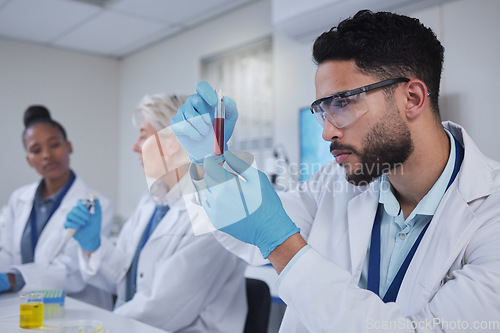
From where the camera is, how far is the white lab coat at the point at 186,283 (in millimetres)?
1615

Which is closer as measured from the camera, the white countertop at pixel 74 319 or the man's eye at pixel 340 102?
the man's eye at pixel 340 102

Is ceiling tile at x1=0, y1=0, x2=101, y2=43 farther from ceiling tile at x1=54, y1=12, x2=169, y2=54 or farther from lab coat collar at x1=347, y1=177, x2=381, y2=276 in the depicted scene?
lab coat collar at x1=347, y1=177, x2=381, y2=276

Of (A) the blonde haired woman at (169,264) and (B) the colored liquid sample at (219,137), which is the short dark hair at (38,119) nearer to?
(A) the blonde haired woman at (169,264)

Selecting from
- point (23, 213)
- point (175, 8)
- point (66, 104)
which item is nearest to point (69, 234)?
point (23, 213)

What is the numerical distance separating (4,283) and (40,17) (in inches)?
124

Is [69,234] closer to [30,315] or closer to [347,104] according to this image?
[30,315]

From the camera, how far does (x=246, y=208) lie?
981 mm

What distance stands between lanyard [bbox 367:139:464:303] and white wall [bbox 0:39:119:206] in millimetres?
4431

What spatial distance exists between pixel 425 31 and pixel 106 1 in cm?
326

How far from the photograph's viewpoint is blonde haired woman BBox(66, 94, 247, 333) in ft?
4.93

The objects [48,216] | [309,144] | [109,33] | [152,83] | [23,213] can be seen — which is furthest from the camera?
[152,83]

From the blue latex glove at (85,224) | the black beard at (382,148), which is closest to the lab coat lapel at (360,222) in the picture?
the black beard at (382,148)

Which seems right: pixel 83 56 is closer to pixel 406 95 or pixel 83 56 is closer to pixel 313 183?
pixel 313 183

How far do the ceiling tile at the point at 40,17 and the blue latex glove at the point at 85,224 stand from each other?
263 centimetres
